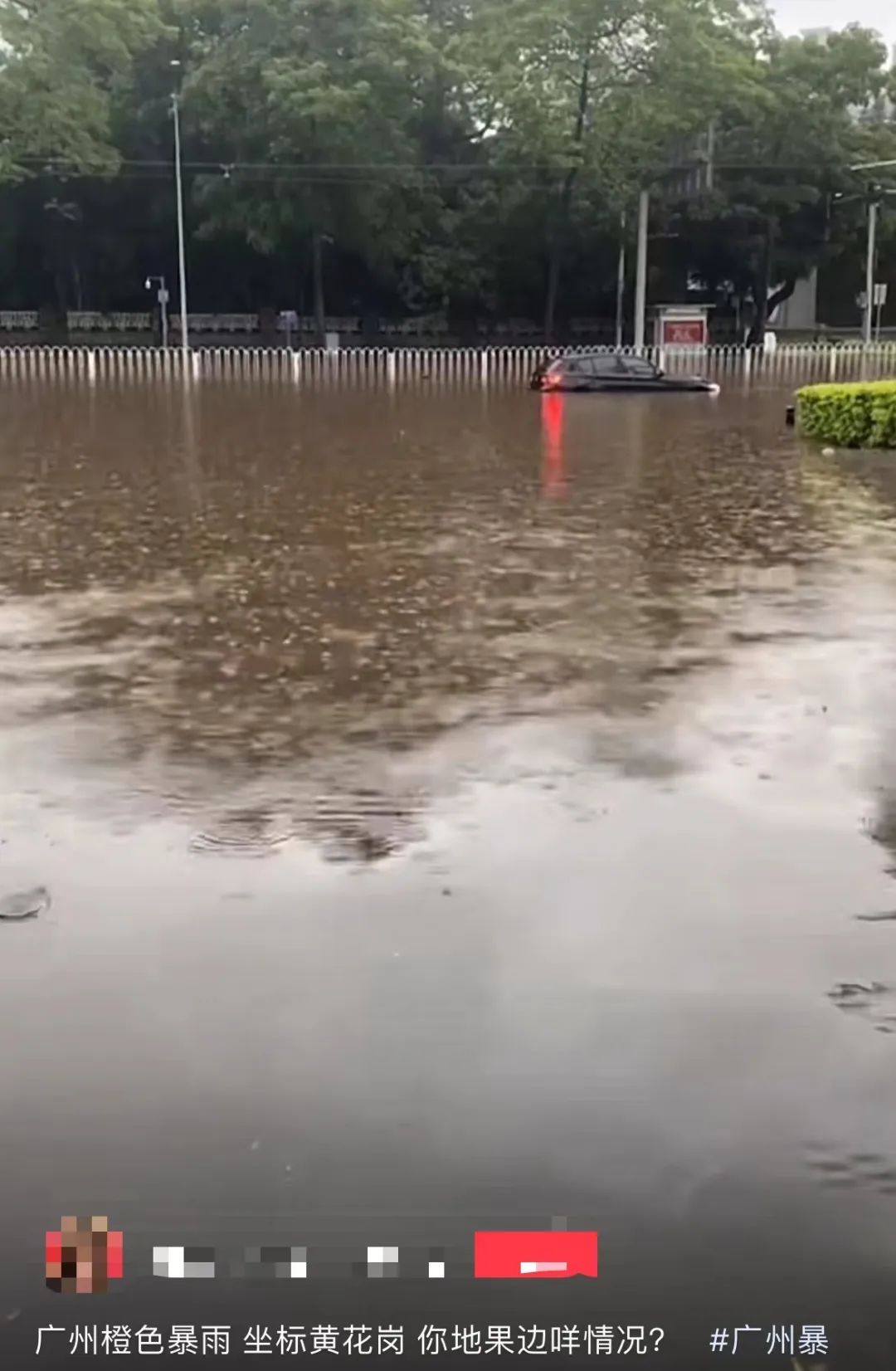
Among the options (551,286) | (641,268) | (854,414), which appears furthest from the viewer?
(551,286)

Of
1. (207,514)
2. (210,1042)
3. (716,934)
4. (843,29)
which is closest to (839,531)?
(207,514)

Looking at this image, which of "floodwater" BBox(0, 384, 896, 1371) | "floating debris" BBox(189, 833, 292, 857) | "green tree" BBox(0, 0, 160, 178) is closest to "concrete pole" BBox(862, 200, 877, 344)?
"green tree" BBox(0, 0, 160, 178)

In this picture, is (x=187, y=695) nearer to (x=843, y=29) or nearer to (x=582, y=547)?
(x=582, y=547)

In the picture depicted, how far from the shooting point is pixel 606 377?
110 feet

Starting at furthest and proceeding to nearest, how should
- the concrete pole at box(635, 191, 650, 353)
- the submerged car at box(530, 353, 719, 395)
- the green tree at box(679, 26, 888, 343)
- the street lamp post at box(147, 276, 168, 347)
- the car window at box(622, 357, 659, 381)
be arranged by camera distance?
the green tree at box(679, 26, 888, 343) < the street lamp post at box(147, 276, 168, 347) < the concrete pole at box(635, 191, 650, 353) < the car window at box(622, 357, 659, 381) < the submerged car at box(530, 353, 719, 395)

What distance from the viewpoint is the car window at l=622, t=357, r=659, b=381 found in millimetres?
33750

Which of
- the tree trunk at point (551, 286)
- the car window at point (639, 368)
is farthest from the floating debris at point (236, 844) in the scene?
the tree trunk at point (551, 286)

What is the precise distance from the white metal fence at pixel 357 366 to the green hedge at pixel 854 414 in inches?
671

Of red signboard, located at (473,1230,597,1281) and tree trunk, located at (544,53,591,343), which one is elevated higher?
tree trunk, located at (544,53,591,343)

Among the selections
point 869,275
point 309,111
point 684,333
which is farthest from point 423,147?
point 869,275

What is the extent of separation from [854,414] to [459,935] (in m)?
15.9

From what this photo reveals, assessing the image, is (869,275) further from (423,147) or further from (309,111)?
(309,111)

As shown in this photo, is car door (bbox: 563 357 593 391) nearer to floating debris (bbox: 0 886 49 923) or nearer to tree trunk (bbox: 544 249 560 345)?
tree trunk (bbox: 544 249 560 345)

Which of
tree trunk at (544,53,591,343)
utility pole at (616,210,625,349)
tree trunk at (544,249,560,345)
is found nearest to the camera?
tree trunk at (544,53,591,343)
